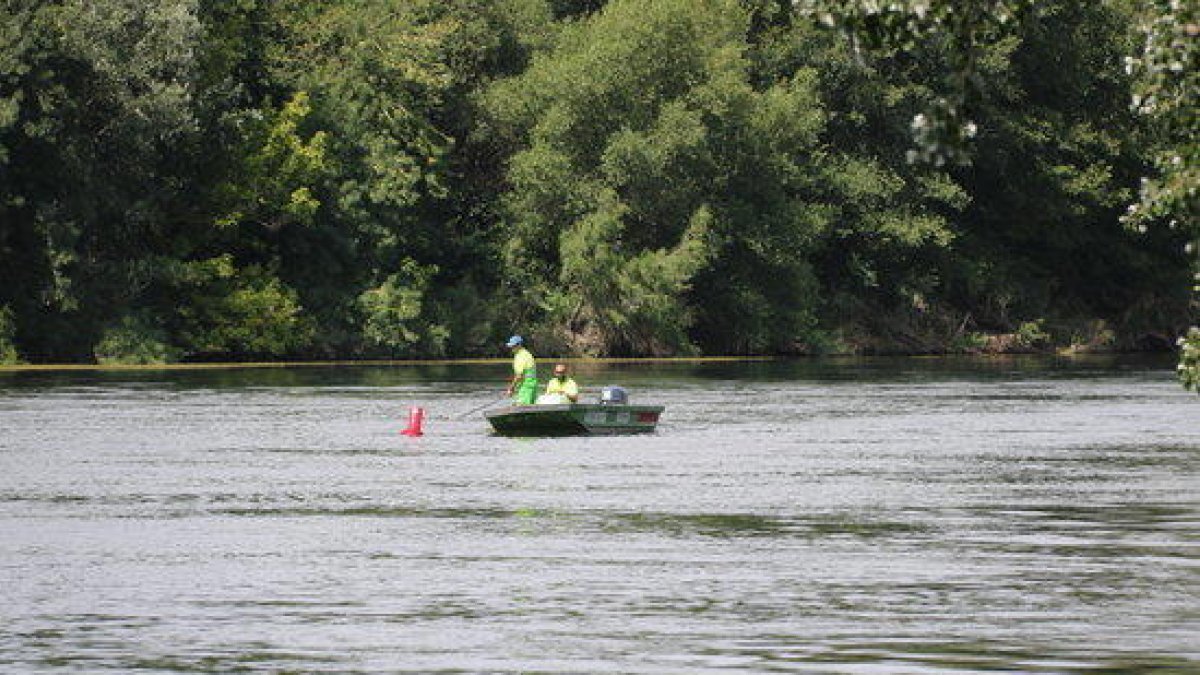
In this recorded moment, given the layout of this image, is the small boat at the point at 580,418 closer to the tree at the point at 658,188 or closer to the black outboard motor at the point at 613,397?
the black outboard motor at the point at 613,397

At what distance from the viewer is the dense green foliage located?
82.1m

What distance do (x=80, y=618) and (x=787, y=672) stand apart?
7026 mm

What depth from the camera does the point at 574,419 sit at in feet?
168

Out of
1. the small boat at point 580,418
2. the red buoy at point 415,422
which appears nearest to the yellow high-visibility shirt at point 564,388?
the small boat at point 580,418

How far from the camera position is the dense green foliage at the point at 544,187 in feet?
269

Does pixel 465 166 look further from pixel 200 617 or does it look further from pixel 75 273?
pixel 200 617

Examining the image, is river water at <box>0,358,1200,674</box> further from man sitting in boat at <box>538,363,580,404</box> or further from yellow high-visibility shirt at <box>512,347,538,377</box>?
yellow high-visibility shirt at <box>512,347,538,377</box>

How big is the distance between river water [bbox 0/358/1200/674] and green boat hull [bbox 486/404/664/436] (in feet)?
1.76

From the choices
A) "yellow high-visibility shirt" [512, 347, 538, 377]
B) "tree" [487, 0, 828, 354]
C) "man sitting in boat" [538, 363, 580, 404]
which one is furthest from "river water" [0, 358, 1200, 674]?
"tree" [487, 0, 828, 354]

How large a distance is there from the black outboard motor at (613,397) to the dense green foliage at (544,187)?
3323cm

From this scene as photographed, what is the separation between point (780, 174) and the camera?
319ft

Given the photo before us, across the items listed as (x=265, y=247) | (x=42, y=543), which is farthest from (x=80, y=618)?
(x=265, y=247)

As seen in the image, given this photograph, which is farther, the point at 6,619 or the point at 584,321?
the point at 584,321

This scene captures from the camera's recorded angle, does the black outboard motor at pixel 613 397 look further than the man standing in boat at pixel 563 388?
No
